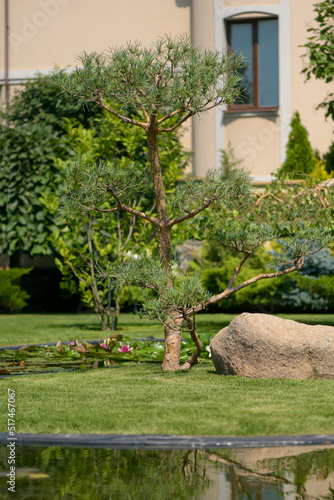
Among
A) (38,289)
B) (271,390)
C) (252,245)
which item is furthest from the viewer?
(38,289)

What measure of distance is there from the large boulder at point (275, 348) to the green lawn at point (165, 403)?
179mm

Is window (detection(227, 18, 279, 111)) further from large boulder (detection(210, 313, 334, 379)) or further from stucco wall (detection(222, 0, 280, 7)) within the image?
large boulder (detection(210, 313, 334, 379))

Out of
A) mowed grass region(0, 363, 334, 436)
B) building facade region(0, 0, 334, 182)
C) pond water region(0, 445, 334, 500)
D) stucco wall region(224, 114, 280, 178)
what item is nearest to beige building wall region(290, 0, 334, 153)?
building facade region(0, 0, 334, 182)

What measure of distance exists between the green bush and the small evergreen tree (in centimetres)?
629

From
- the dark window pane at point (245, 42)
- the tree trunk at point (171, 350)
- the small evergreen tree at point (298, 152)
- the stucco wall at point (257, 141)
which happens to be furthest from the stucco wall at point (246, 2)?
the tree trunk at point (171, 350)

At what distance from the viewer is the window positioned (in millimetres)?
17641

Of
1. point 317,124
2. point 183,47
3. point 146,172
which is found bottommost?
point 146,172

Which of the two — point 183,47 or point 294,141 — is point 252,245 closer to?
point 183,47

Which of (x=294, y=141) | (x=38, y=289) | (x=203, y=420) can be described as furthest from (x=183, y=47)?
(x=38, y=289)

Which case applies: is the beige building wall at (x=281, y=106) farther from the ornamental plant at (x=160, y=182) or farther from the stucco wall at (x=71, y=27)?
the ornamental plant at (x=160, y=182)

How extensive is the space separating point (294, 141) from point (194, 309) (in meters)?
10.8

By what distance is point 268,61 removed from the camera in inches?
698

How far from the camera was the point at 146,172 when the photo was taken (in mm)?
7809

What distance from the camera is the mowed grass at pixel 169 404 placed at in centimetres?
471
